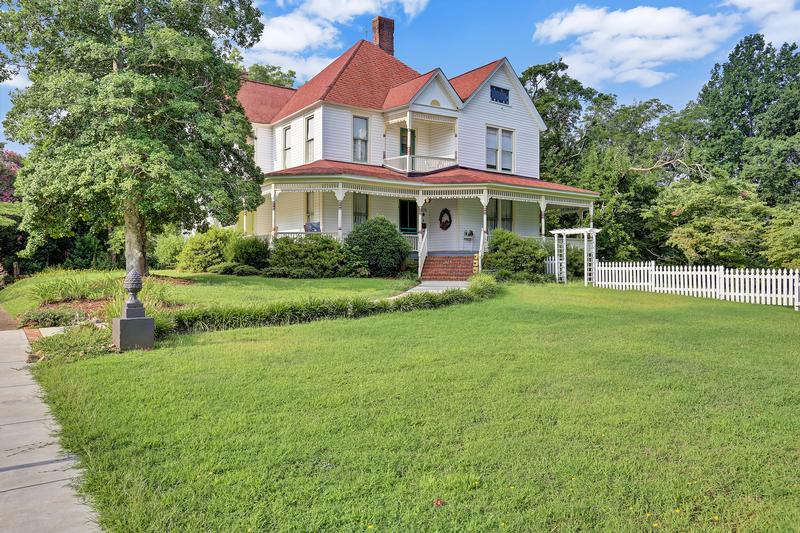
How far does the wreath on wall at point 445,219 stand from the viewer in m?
24.1

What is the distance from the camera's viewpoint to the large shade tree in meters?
15.1

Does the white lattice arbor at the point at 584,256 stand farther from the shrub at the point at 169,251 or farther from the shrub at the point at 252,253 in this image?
the shrub at the point at 169,251

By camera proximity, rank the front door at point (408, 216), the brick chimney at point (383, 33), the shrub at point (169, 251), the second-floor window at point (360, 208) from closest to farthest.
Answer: the second-floor window at point (360, 208) → the front door at point (408, 216) → the shrub at point (169, 251) → the brick chimney at point (383, 33)

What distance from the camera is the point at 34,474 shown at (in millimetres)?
3664

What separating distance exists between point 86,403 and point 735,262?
25115 millimetres

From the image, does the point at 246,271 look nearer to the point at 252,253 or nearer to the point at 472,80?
the point at 252,253

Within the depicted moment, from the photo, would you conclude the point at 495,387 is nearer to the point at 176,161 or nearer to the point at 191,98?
the point at 176,161

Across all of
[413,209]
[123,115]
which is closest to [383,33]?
[413,209]

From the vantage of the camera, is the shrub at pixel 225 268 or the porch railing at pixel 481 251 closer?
the shrub at pixel 225 268

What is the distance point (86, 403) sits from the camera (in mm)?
5090

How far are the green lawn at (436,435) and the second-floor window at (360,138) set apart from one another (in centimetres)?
1687

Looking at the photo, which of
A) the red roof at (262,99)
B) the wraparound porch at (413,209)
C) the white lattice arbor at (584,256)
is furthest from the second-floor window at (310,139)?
the white lattice arbor at (584,256)

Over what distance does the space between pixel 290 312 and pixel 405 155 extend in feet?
51.9

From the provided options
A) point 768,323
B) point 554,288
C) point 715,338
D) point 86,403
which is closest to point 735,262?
point 554,288
